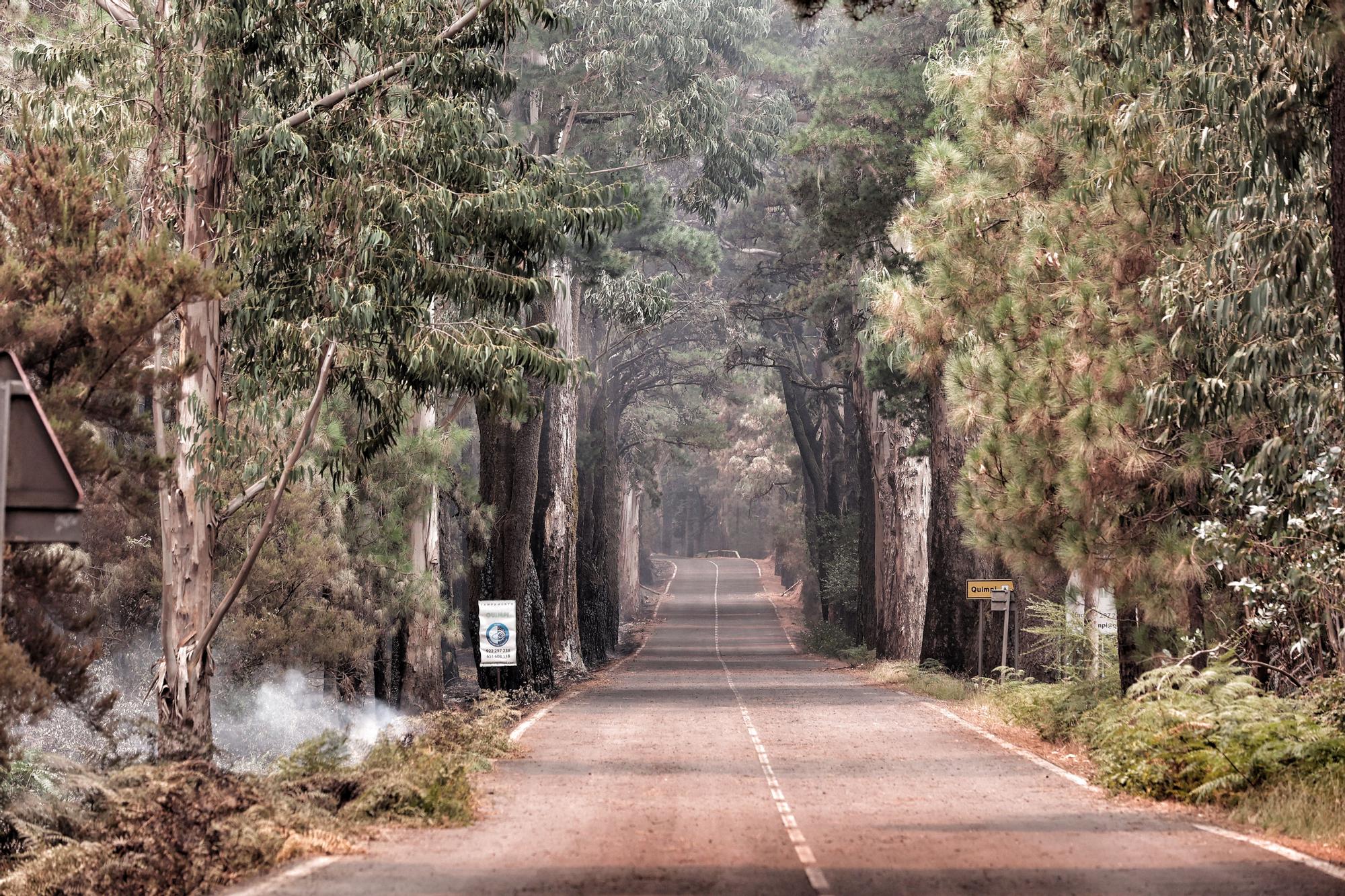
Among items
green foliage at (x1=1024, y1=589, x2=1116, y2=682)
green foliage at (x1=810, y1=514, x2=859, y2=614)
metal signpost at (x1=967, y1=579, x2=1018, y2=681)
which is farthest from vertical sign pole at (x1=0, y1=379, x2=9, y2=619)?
green foliage at (x1=810, y1=514, x2=859, y2=614)

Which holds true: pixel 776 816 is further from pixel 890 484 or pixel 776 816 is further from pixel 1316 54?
pixel 890 484

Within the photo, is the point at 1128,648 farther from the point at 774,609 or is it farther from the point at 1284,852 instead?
the point at 774,609

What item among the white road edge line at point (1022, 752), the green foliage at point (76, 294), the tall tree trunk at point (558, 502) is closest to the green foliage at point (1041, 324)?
the white road edge line at point (1022, 752)

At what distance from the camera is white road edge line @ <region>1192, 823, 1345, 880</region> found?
34.1 ft

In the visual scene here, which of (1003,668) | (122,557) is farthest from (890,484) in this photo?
(122,557)

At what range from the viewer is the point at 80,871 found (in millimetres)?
10562

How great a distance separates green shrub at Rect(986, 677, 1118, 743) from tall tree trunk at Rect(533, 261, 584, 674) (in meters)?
15.2

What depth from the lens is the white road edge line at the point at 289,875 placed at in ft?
32.6

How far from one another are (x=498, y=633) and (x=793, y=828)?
13.9m

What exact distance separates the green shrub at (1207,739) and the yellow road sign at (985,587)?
35.8 feet

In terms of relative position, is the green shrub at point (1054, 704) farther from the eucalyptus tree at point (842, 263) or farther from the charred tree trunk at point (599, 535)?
the charred tree trunk at point (599, 535)

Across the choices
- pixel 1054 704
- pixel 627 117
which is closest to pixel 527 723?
pixel 1054 704

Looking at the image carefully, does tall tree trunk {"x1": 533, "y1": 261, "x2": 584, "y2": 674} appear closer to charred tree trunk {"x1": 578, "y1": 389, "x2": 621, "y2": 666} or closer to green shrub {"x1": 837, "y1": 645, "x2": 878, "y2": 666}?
charred tree trunk {"x1": 578, "y1": 389, "x2": 621, "y2": 666}

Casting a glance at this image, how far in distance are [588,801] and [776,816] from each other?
6.48 ft
